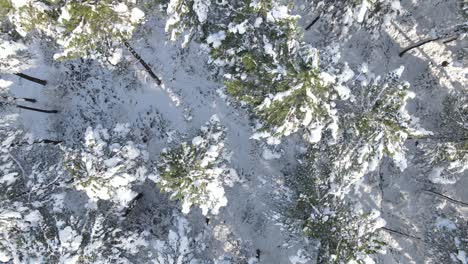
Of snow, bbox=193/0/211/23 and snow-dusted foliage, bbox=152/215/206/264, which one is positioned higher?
snow, bbox=193/0/211/23

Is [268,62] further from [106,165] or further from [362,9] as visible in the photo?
[106,165]

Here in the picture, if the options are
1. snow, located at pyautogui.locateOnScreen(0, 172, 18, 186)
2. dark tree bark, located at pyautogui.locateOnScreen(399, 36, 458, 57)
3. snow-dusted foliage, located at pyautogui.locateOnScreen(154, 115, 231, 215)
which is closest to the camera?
snow-dusted foliage, located at pyautogui.locateOnScreen(154, 115, 231, 215)

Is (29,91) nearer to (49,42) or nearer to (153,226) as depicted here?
(49,42)

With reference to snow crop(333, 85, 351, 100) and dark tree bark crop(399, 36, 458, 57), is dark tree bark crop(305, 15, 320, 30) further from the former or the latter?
snow crop(333, 85, 351, 100)

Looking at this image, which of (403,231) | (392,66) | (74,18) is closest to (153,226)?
(74,18)

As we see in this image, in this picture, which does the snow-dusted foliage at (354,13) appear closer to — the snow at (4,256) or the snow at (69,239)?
the snow at (69,239)

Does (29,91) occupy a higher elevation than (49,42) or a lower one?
lower

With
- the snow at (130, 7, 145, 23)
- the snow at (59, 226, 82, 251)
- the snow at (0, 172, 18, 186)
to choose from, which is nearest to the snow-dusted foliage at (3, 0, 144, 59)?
the snow at (130, 7, 145, 23)
